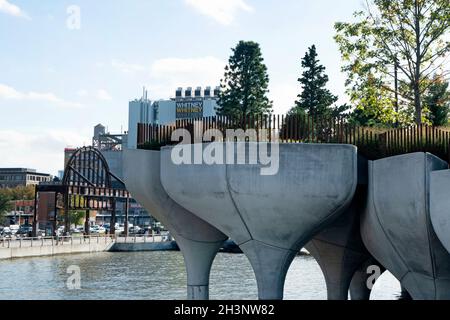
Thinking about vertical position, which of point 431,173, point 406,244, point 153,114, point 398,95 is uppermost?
point 153,114

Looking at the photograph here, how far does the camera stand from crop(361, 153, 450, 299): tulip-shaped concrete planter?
17.0 m

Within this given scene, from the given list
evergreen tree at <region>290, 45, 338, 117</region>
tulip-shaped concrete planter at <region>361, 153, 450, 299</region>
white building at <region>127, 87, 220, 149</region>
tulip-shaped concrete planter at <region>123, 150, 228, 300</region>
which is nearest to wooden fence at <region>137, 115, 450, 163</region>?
tulip-shaped concrete planter at <region>361, 153, 450, 299</region>

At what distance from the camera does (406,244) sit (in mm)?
18156

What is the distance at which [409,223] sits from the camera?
1745 cm

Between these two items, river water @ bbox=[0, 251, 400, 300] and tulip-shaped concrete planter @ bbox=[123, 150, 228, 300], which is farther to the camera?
river water @ bbox=[0, 251, 400, 300]

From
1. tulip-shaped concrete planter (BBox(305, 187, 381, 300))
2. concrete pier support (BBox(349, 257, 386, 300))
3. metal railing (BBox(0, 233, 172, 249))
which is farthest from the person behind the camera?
metal railing (BBox(0, 233, 172, 249))

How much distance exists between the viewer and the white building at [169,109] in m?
183

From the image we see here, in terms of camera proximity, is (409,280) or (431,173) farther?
(409,280)

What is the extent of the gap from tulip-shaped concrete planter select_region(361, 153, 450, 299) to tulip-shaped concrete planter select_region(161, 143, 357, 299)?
3.40 feet

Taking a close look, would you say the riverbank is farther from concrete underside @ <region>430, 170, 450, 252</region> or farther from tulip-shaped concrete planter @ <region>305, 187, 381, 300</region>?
concrete underside @ <region>430, 170, 450, 252</region>

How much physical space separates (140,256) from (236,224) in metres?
61.1

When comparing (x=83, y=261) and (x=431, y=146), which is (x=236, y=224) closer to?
(x=431, y=146)
